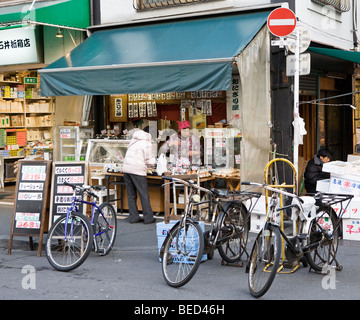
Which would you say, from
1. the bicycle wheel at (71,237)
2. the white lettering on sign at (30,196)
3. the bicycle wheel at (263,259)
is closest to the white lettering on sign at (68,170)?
the white lettering on sign at (30,196)

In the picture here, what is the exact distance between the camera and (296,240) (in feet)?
22.7

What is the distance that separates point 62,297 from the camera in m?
6.56

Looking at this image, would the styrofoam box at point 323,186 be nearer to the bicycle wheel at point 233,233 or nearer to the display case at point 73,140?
the bicycle wheel at point 233,233

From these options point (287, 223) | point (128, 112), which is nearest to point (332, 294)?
point (287, 223)

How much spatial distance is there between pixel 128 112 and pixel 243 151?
14.6ft

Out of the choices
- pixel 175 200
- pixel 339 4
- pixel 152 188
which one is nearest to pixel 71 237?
pixel 175 200

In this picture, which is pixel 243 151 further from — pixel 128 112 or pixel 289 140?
pixel 128 112

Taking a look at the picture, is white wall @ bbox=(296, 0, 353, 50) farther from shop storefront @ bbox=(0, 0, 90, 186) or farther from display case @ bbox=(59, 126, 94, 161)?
display case @ bbox=(59, 126, 94, 161)

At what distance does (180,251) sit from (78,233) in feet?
5.88

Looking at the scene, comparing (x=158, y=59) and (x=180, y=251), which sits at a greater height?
(x=158, y=59)

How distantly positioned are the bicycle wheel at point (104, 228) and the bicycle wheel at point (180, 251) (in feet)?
5.64

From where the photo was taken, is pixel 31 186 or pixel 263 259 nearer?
pixel 263 259

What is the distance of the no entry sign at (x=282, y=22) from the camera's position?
941 centimetres

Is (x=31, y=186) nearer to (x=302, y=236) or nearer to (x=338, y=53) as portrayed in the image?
(x=302, y=236)
